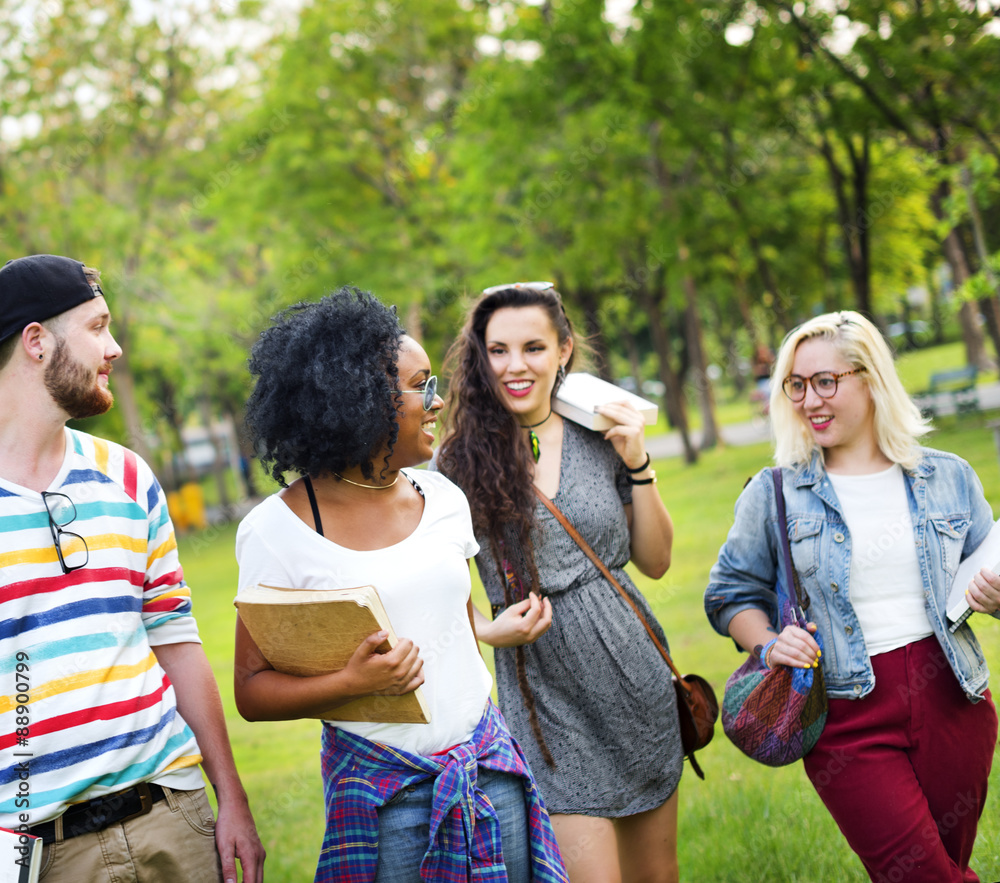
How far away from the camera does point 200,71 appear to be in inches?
767

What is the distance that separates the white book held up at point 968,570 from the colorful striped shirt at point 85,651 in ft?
7.23

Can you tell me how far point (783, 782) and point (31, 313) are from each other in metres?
4.26

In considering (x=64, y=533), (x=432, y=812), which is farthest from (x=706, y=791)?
(x=64, y=533)

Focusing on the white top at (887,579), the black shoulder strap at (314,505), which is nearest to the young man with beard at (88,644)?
the black shoulder strap at (314,505)

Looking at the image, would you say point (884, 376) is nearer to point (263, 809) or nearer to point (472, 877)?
point (472, 877)

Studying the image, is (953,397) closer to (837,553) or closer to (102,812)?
(837,553)

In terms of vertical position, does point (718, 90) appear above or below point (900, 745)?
above

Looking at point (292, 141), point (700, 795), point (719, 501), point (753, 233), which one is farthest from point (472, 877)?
point (292, 141)

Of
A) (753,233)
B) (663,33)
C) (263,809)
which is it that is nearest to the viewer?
(263,809)

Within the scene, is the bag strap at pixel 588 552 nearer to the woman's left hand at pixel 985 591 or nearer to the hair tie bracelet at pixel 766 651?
the hair tie bracelet at pixel 766 651

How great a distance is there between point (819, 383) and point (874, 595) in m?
0.69

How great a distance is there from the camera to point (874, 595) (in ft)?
9.53

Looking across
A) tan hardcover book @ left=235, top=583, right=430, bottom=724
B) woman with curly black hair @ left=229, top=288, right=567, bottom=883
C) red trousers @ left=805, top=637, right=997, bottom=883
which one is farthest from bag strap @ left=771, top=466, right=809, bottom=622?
tan hardcover book @ left=235, top=583, right=430, bottom=724

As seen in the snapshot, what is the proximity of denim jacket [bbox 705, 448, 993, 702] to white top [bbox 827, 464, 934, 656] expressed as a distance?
23mm
